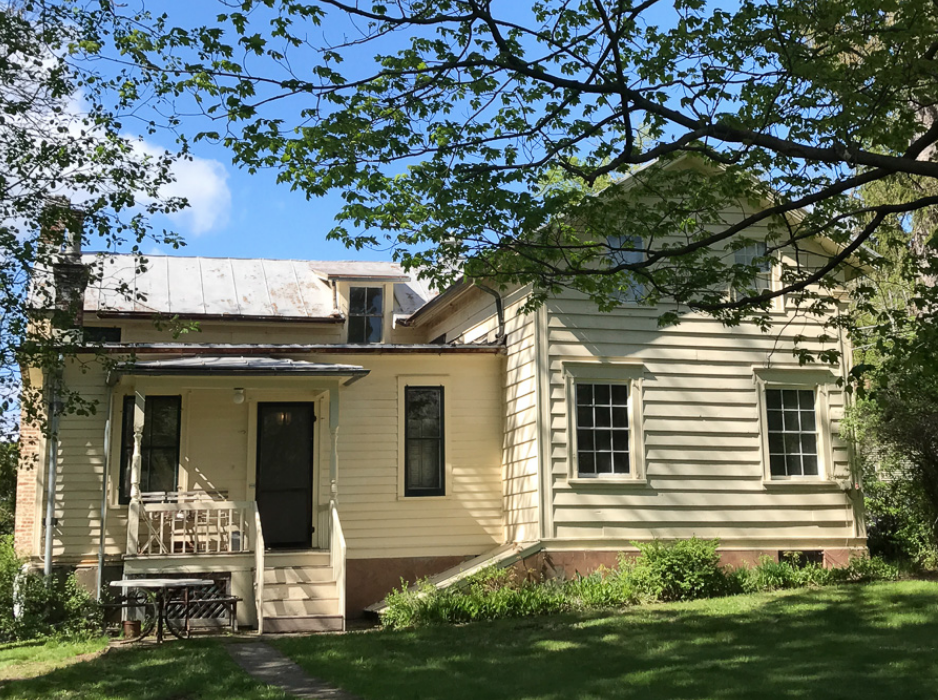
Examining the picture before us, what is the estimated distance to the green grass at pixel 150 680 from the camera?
9312 millimetres

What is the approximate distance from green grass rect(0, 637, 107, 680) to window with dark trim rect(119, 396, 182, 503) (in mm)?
3336

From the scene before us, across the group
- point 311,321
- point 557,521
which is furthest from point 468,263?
point 311,321

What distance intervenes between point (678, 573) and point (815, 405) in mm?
4583

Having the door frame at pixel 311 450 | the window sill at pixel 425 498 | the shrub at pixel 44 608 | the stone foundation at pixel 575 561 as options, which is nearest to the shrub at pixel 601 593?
the stone foundation at pixel 575 561

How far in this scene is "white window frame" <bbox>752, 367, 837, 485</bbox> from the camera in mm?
16984

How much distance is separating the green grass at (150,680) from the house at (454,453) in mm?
3528

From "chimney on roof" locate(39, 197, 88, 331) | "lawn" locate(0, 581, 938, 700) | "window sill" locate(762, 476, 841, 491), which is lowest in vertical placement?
"lawn" locate(0, 581, 938, 700)

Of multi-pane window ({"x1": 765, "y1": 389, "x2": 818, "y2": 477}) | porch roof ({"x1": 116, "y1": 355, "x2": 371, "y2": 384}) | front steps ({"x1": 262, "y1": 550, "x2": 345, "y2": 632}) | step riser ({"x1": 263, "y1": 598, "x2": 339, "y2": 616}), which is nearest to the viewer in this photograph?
front steps ({"x1": 262, "y1": 550, "x2": 345, "y2": 632})

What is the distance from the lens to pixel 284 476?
17000 millimetres

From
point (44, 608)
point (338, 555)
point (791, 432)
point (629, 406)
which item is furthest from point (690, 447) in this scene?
point (44, 608)

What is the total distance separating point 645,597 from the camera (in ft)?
48.1

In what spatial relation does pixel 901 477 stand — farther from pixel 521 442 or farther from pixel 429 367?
pixel 429 367

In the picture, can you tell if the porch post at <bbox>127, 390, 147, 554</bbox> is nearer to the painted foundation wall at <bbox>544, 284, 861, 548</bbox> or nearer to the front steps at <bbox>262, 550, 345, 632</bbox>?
the front steps at <bbox>262, 550, 345, 632</bbox>

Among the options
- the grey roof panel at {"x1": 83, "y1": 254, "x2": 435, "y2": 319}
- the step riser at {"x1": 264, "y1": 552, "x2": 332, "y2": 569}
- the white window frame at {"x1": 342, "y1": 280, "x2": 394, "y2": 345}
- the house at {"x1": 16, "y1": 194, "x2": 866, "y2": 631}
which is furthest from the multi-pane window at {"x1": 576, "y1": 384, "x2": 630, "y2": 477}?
the white window frame at {"x1": 342, "y1": 280, "x2": 394, "y2": 345}
